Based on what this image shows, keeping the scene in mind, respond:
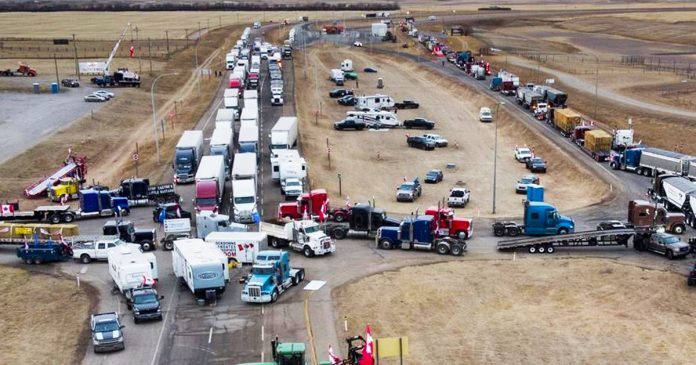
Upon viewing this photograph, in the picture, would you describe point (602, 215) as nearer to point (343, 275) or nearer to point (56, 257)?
point (343, 275)

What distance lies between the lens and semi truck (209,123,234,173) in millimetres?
70812

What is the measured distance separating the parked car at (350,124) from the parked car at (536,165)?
2451cm

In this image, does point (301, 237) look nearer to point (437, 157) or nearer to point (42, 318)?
point (42, 318)

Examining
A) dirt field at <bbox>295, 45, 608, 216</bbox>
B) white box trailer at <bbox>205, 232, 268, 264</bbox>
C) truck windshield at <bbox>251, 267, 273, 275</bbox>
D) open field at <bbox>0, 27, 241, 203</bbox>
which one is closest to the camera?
truck windshield at <bbox>251, 267, 273, 275</bbox>

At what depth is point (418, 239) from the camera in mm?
51406

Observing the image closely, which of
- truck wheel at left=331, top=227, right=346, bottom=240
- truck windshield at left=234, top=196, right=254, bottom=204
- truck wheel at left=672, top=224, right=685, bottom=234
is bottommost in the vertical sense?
truck wheel at left=672, top=224, right=685, bottom=234

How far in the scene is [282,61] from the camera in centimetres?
15375

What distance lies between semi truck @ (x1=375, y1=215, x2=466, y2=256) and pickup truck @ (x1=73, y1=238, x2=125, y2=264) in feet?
51.2

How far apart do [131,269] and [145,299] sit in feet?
9.21

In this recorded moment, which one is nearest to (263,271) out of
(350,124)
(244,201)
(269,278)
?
(269,278)

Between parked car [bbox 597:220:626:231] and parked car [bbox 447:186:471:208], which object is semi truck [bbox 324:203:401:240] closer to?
parked car [bbox 447:186:471:208]

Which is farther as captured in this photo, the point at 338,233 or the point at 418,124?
the point at 418,124

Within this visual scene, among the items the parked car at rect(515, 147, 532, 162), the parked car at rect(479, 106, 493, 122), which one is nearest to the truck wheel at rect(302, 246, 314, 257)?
the parked car at rect(515, 147, 532, 162)

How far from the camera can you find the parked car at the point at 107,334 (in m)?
36.8
